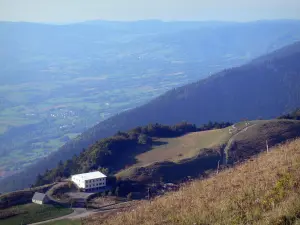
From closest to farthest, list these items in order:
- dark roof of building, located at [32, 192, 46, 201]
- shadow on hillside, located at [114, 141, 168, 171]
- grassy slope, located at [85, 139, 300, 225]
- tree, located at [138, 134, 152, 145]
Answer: grassy slope, located at [85, 139, 300, 225] → dark roof of building, located at [32, 192, 46, 201] → shadow on hillside, located at [114, 141, 168, 171] → tree, located at [138, 134, 152, 145]

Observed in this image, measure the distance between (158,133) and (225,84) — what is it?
51.2 metres

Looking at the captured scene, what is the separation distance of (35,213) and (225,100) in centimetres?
6407

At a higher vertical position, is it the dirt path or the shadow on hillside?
the dirt path

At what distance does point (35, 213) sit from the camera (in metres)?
21.9

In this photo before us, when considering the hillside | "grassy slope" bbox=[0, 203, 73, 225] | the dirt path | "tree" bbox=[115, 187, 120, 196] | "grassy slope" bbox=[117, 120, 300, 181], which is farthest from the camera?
the hillside

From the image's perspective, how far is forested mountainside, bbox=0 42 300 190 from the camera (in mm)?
66375

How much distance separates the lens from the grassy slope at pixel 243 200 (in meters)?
7.06

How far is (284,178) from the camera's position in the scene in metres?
8.58

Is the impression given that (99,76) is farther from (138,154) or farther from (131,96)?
(138,154)

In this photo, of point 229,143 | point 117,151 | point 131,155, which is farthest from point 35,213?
point 229,143

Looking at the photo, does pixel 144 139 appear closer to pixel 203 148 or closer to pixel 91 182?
pixel 203 148

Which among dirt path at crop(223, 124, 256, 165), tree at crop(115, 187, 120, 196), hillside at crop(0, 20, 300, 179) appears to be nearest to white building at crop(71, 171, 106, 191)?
tree at crop(115, 187, 120, 196)

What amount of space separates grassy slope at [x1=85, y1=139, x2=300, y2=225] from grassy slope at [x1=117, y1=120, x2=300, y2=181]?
1550 cm

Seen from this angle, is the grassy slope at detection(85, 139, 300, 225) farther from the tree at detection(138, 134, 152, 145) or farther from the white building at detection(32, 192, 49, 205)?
the tree at detection(138, 134, 152, 145)
